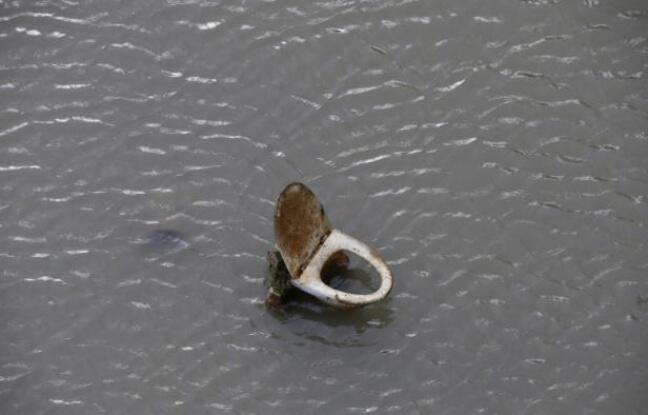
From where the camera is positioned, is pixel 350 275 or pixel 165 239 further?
pixel 165 239

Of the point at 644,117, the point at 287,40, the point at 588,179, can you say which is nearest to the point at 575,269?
the point at 588,179

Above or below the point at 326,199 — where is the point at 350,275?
below

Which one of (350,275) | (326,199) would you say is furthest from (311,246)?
(326,199)

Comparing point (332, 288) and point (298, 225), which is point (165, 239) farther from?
point (332, 288)

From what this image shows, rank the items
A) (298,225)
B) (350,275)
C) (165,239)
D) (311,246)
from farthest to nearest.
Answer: (165,239) → (350,275) → (311,246) → (298,225)

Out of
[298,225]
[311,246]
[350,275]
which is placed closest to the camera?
[298,225]

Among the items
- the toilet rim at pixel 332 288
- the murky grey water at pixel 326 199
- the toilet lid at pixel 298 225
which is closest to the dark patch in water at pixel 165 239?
the murky grey water at pixel 326 199

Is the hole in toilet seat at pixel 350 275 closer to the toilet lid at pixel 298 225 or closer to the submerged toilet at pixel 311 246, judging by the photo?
the submerged toilet at pixel 311 246
